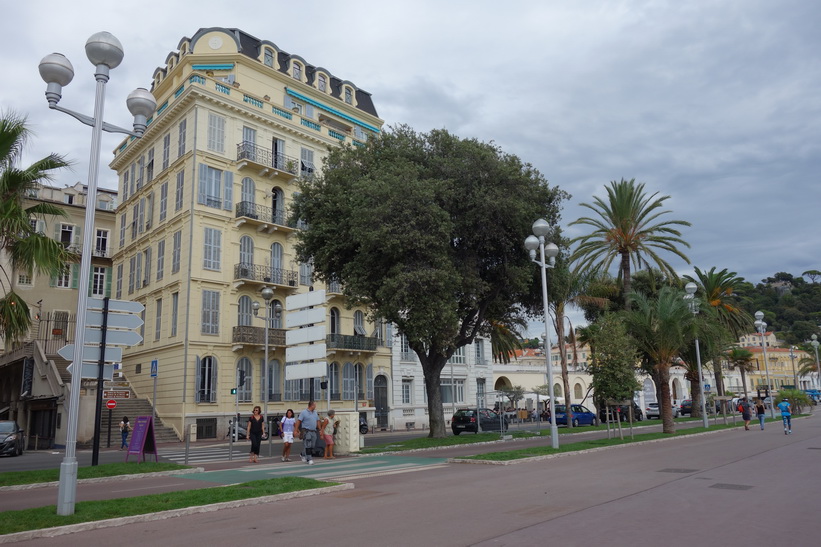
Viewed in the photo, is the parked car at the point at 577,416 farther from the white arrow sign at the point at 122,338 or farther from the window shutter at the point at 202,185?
the white arrow sign at the point at 122,338

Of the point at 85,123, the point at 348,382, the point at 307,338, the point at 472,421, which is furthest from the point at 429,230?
the point at 348,382

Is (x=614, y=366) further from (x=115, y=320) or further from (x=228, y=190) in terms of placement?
(x=228, y=190)

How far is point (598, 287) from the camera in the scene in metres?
43.3

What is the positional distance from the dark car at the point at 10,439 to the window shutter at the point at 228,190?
1586 cm

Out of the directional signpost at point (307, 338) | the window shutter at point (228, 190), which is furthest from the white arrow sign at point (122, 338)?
the window shutter at point (228, 190)

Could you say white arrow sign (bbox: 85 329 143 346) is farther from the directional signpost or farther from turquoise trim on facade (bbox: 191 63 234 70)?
turquoise trim on facade (bbox: 191 63 234 70)

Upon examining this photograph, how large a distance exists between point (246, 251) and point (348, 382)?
426 inches

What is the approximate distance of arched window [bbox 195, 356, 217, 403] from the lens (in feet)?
108

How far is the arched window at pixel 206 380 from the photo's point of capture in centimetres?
3306

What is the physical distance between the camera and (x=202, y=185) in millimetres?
35062

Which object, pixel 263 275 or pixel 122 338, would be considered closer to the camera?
pixel 122 338

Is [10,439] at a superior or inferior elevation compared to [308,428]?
inferior

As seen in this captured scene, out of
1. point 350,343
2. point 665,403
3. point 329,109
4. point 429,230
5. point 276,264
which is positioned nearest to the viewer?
point 429,230

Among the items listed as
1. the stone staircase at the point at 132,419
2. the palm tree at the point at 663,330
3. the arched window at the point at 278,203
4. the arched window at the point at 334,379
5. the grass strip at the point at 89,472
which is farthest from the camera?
the arched window at the point at 334,379
